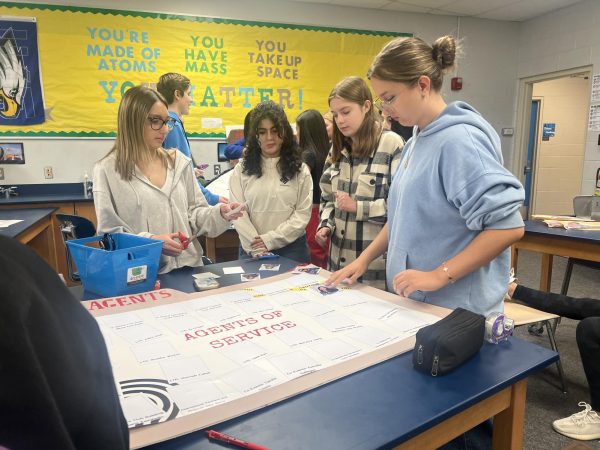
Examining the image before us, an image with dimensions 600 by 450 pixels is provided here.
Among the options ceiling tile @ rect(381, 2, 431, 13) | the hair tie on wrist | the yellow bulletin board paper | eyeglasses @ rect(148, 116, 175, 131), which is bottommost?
the hair tie on wrist

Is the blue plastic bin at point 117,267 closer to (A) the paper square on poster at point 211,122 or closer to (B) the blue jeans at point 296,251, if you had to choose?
(B) the blue jeans at point 296,251

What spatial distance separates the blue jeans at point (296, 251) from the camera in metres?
2.08

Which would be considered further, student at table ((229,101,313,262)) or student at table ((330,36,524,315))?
student at table ((229,101,313,262))

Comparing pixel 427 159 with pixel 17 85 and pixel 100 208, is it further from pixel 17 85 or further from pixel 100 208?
pixel 17 85

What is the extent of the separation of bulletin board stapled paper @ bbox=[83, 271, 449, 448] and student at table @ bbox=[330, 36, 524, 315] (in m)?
0.10

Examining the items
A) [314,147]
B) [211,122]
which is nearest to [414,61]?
[314,147]

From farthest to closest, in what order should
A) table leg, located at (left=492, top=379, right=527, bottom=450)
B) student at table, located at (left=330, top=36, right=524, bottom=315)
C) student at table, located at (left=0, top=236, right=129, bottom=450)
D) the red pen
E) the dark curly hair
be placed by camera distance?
1. the dark curly hair
2. student at table, located at (left=330, top=36, right=524, bottom=315)
3. table leg, located at (left=492, top=379, right=527, bottom=450)
4. the red pen
5. student at table, located at (left=0, top=236, right=129, bottom=450)

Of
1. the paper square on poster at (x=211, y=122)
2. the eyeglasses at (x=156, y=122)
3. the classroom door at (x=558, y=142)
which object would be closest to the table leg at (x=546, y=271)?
the eyeglasses at (x=156, y=122)

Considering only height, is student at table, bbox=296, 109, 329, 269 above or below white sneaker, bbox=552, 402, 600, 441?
above

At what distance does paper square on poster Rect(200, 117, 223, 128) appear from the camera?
4.47 meters

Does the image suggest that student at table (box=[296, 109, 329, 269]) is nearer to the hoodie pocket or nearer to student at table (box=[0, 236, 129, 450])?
the hoodie pocket

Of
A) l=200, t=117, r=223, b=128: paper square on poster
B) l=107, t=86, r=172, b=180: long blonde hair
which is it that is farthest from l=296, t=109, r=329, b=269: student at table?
l=200, t=117, r=223, b=128: paper square on poster

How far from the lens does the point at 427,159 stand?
1.10 meters

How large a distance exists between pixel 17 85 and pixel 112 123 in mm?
823
